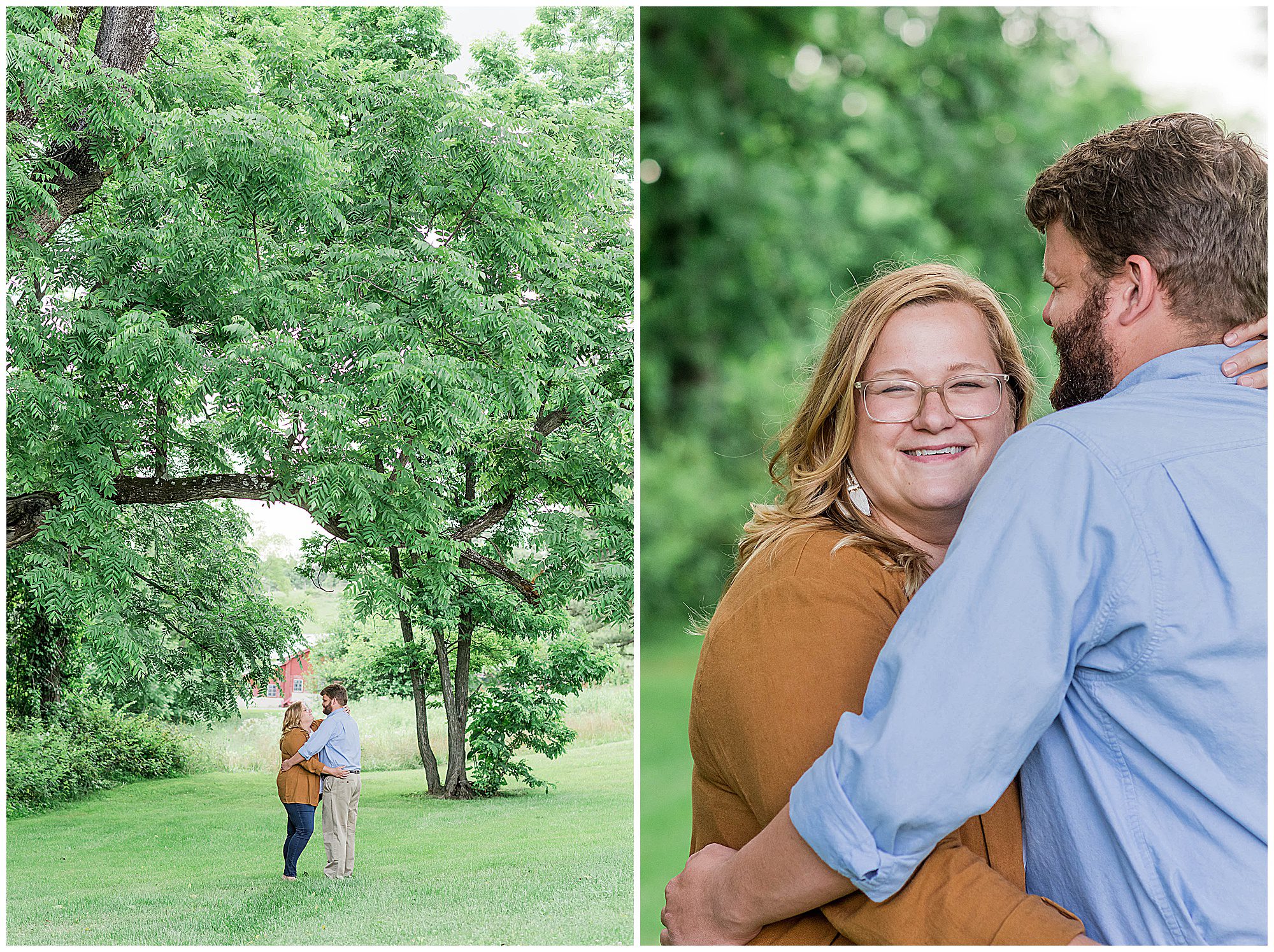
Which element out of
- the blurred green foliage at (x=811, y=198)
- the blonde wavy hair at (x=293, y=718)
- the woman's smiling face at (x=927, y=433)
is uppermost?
the blurred green foliage at (x=811, y=198)

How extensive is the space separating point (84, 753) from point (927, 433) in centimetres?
451

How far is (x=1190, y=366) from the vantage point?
1.04 metres

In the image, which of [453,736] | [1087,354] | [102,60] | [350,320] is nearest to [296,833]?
[453,736]

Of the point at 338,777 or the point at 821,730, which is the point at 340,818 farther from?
the point at 821,730

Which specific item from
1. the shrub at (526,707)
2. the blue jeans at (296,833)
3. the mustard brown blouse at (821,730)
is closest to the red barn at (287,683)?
the blue jeans at (296,833)

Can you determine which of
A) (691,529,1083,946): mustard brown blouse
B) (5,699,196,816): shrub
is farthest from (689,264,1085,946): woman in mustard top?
(5,699,196,816): shrub

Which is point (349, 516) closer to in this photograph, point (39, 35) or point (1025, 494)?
point (39, 35)

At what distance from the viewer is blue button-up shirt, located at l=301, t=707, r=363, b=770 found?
449 centimetres

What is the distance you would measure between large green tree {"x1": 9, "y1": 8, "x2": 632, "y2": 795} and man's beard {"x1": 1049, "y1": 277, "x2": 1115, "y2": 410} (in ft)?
12.4

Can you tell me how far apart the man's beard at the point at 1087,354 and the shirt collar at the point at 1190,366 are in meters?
0.06

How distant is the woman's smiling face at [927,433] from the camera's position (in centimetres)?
122

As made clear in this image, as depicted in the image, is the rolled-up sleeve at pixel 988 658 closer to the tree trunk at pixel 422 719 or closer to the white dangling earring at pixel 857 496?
the white dangling earring at pixel 857 496

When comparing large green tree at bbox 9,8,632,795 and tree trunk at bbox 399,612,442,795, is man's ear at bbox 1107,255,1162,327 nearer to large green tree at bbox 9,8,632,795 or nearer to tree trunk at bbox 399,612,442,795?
large green tree at bbox 9,8,632,795

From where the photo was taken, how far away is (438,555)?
4.91 metres
